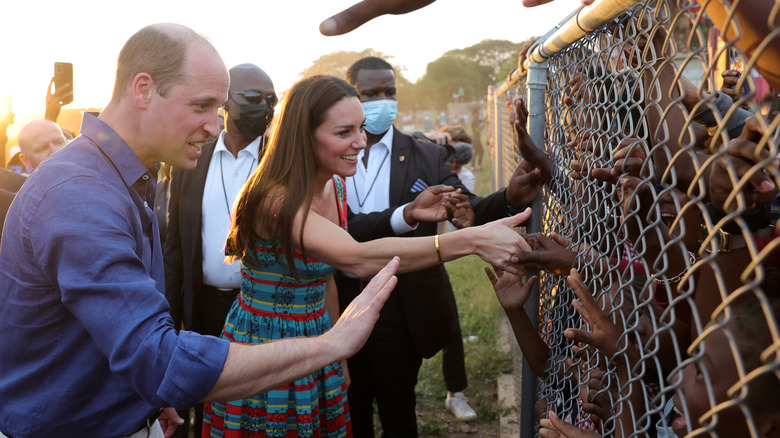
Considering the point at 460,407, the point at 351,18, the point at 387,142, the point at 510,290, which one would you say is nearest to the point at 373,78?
the point at 387,142

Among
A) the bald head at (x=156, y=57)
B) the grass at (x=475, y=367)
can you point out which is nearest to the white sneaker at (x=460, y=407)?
the grass at (x=475, y=367)

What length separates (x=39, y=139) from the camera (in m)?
5.01

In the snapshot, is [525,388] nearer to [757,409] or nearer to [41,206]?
[757,409]

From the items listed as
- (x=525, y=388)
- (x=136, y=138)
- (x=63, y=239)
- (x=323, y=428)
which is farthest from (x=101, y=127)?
(x=525, y=388)

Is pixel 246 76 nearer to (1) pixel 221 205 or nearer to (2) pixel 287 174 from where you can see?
(1) pixel 221 205

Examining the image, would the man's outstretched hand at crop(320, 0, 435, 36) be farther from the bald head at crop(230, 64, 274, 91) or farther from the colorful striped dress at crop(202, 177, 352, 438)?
the bald head at crop(230, 64, 274, 91)

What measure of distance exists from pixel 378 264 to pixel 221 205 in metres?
1.57

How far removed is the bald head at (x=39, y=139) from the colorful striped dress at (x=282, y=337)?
3.14m

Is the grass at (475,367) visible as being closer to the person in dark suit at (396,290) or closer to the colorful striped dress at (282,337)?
the person in dark suit at (396,290)

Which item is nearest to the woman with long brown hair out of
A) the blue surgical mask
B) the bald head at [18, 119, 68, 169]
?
the blue surgical mask

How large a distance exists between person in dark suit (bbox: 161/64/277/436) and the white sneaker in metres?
2.08

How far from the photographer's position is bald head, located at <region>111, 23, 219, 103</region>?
1.92 m

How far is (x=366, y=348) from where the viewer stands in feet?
11.7

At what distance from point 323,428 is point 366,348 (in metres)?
0.77
